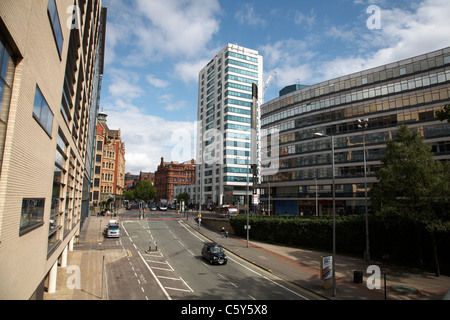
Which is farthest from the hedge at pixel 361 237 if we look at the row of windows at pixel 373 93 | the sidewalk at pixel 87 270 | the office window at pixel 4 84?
the row of windows at pixel 373 93

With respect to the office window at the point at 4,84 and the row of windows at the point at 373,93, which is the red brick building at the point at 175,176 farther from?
the office window at the point at 4,84

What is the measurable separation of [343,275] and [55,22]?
25.8m

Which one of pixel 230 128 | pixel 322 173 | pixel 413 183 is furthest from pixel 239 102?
pixel 413 183

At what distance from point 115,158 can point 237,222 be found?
54705 millimetres

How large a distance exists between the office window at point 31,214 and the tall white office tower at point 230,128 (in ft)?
241

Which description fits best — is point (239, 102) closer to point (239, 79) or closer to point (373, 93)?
point (239, 79)

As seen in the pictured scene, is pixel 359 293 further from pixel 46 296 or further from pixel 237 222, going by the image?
pixel 237 222

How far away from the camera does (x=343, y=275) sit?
22.9 meters

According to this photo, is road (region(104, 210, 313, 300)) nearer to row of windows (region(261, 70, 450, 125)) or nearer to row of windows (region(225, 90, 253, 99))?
row of windows (region(261, 70, 450, 125))

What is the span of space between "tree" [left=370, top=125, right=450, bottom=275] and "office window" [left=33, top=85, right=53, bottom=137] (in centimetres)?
2558

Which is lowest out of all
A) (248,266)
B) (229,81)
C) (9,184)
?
(248,266)

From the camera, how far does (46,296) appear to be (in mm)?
17719

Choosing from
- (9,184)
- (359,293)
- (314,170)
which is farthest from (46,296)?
(314,170)

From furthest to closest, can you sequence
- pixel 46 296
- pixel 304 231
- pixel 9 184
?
pixel 304 231
pixel 46 296
pixel 9 184
